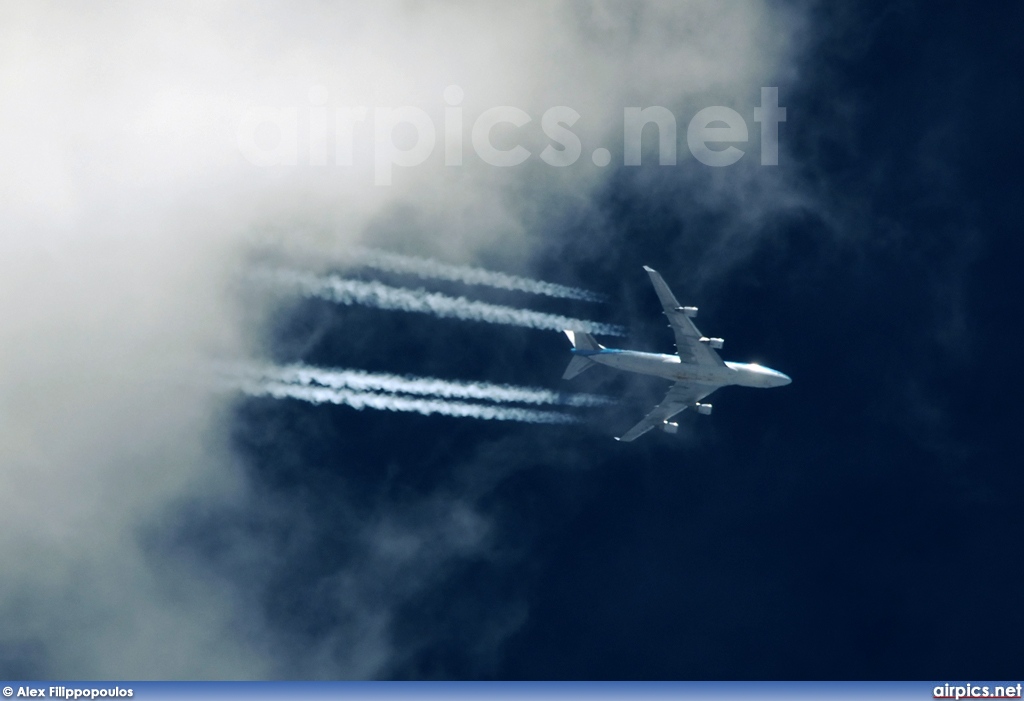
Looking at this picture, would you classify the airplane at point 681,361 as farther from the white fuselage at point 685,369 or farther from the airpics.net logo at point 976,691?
the airpics.net logo at point 976,691

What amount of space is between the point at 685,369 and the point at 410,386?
2508cm

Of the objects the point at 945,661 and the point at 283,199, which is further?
the point at 283,199

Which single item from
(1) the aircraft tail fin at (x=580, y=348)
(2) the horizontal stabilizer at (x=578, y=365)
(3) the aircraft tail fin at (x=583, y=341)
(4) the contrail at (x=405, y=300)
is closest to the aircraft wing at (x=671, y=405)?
(1) the aircraft tail fin at (x=580, y=348)

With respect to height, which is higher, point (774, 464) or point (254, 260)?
point (254, 260)

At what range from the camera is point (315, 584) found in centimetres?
14538

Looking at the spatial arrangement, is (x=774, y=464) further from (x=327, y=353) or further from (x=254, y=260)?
(x=254, y=260)

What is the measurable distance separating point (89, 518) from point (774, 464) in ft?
243

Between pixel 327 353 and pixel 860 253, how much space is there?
5497 cm

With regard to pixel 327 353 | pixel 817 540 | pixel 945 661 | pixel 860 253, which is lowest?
pixel 945 661

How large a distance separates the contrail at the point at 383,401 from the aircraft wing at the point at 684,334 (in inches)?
709

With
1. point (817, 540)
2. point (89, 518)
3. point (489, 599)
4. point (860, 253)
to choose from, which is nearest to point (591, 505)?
point (489, 599)

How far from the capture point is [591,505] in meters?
144

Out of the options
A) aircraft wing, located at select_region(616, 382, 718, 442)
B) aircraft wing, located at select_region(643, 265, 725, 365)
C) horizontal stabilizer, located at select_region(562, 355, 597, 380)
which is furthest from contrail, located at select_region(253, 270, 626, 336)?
aircraft wing, located at select_region(616, 382, 718, 442)

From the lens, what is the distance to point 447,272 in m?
133
